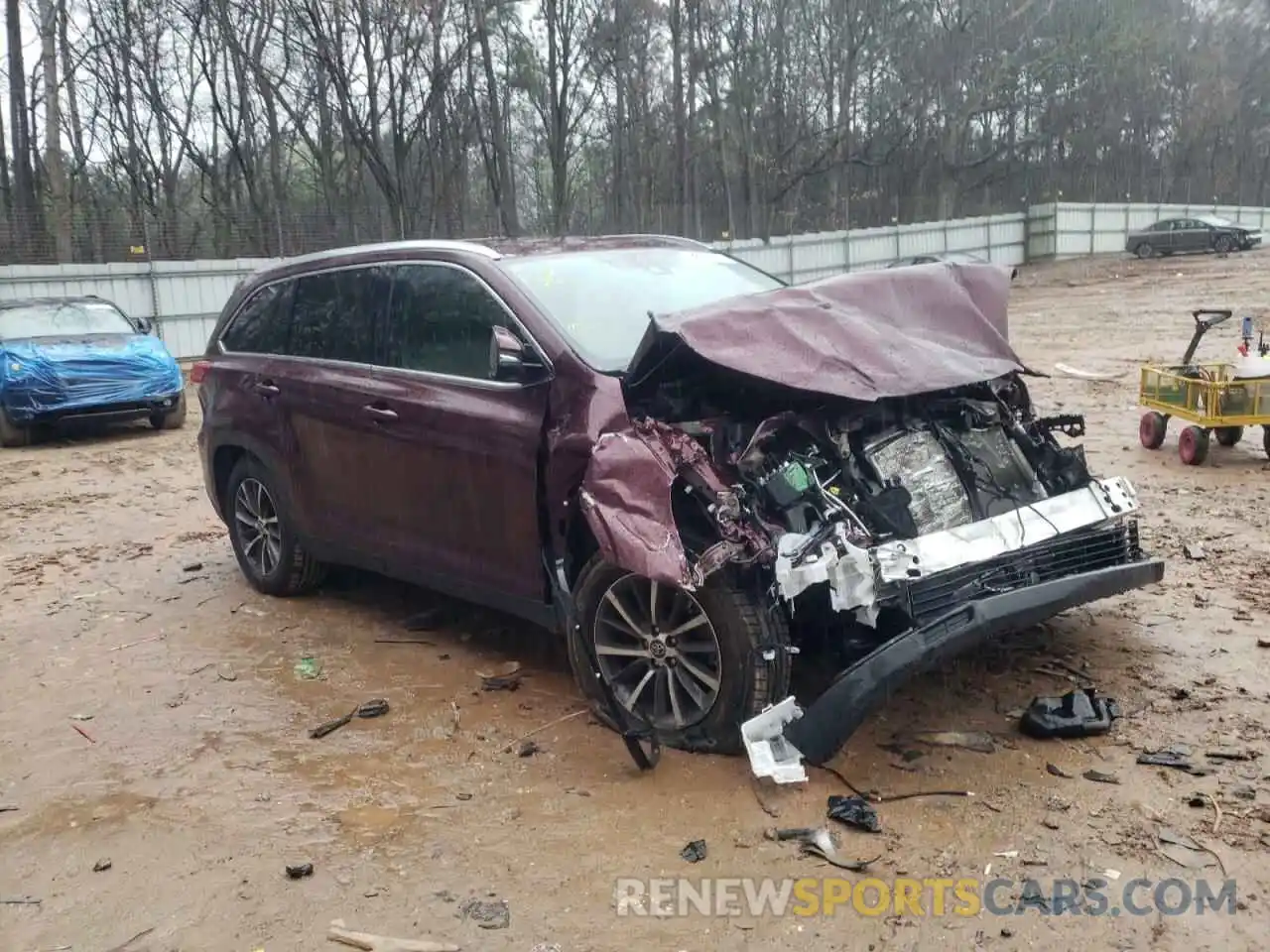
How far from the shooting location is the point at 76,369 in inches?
488

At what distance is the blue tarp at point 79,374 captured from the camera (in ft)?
40.1

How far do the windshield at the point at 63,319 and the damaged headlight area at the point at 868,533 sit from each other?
11.5 meters

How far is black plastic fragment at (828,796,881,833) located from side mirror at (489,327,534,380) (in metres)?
1.98

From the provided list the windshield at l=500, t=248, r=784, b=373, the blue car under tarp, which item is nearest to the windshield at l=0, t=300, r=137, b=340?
the blue car under tarp

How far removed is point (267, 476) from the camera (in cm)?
594

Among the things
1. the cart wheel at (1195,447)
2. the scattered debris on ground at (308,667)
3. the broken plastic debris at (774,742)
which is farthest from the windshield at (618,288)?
the cart wheel at (1195,447)

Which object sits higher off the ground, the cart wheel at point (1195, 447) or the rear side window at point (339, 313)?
the rear side window at point (339, 313)

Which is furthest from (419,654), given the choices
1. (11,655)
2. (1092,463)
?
(1092,463)

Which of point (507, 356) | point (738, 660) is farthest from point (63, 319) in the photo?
point (738, 660)

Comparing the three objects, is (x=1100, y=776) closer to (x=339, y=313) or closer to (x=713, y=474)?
(x=713, y=474)

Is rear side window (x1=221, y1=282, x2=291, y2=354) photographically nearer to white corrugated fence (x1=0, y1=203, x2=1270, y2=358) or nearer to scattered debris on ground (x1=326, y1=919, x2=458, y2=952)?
scattered debris on ground (x1=326, y1=919, x2=458, y2=952)

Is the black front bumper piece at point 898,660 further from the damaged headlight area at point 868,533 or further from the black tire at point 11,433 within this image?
the black tire at point 11,433

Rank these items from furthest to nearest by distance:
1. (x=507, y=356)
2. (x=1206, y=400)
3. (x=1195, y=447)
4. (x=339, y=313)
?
1. (x=1195, y=447)
2. (x=1206, y=400)
3. (x=339, y=313)
4. (x=507, y=356)

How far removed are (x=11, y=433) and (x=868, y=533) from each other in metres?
11.9
